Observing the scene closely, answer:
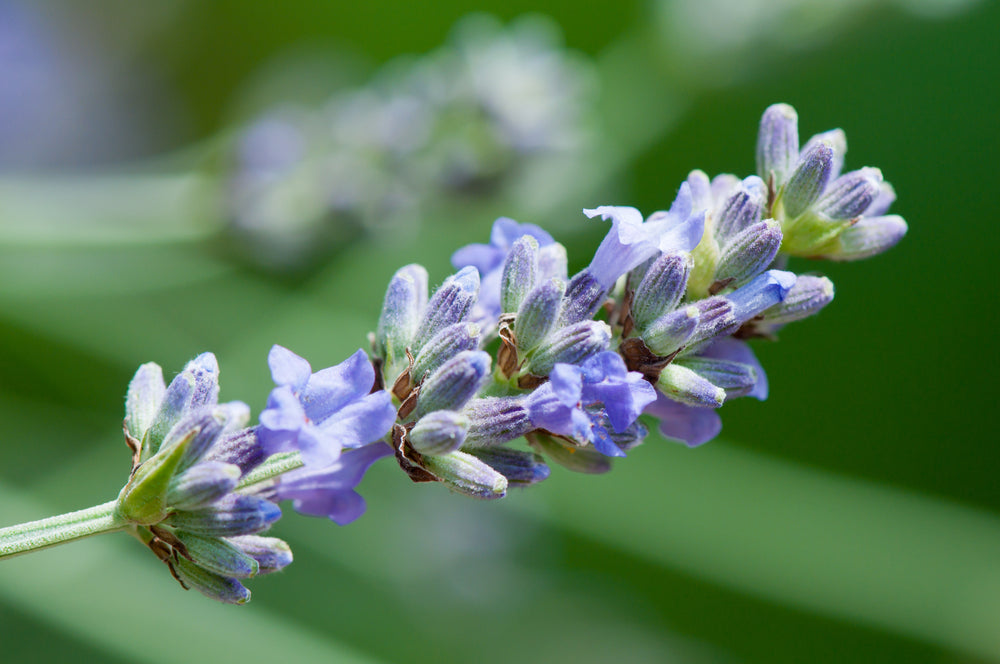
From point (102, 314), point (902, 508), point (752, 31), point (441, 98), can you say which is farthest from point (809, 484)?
point (102, 314)

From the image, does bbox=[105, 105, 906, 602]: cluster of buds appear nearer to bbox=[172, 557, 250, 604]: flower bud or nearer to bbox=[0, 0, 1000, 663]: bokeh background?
bbox=[172, 557, 250, 604]: flower bud

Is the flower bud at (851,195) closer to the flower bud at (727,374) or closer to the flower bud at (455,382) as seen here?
the flower bud at (727,374)

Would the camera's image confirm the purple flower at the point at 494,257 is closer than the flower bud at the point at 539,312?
No

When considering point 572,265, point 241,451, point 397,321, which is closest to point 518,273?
point 397,321

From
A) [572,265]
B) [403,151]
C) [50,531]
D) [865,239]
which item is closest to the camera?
[50,531]

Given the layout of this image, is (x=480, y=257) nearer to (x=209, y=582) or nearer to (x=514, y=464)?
(x=514, y=464)

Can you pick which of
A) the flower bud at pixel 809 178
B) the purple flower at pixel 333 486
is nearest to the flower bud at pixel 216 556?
the purple flower at pixel 333 486

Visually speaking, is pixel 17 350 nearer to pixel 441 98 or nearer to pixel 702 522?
pixel 441 98
